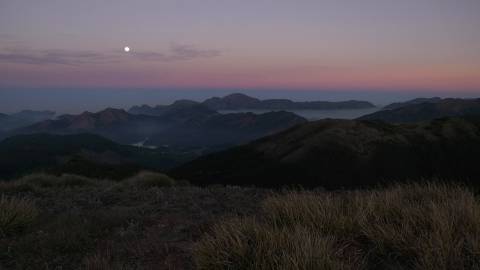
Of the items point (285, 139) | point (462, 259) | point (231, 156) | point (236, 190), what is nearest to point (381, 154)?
point (285, 139)

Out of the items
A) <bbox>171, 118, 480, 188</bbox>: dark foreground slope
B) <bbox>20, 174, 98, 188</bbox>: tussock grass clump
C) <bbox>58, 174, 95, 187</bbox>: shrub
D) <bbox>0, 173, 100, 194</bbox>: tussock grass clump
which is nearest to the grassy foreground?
<bbox>0, 173, 100, 194</bbox>: tussock grass clump

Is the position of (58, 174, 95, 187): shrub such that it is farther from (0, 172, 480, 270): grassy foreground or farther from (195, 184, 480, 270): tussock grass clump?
(195, 184, 480, 270): tussock grass clump

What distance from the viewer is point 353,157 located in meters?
80.6

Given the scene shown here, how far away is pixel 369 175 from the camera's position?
74.6 metres

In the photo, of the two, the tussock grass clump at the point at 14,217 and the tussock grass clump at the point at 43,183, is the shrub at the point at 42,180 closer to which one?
the tussock grass clump at the point at 43,183

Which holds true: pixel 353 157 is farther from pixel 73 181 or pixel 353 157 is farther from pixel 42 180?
pixel 42 180

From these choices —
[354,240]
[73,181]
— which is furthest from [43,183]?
[354,240]

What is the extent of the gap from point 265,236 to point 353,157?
79054 millimetres

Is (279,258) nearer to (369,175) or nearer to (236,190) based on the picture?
(236,190)

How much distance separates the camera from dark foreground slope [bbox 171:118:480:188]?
75438mm

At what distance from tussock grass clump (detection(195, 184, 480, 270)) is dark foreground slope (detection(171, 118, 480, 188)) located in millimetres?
62196

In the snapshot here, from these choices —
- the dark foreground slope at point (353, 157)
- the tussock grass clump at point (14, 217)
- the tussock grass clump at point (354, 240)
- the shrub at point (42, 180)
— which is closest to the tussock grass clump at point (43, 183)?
the shrub at point (42, 180)

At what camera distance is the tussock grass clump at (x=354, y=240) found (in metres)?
4.41

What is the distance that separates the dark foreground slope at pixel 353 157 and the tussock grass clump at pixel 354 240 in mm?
62196
